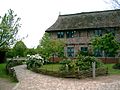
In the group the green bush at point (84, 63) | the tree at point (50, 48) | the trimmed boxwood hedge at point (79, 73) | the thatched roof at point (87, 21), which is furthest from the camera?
the tree at point (50, 48)

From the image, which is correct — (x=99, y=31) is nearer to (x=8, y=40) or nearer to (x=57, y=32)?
(x=57, y=32)

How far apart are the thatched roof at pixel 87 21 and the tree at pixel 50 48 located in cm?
352

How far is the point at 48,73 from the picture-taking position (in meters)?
26.0

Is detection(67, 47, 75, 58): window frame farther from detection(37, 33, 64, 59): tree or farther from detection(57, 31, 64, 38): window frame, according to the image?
detection(57, 31, 64, 38): window frame

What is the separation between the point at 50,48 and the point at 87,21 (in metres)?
7.81

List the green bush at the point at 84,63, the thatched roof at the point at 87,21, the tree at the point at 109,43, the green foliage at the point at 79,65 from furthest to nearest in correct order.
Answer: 1. the thatched roof at the point at 87,21
2. the tree at the point at 109,43
3. the green bush at the point at 84,63
4. the green foliage at the point at 79,65

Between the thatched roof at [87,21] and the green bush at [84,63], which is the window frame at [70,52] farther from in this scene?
the green bush at [84,63]

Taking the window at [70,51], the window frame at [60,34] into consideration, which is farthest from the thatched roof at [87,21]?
the window at [70,51]

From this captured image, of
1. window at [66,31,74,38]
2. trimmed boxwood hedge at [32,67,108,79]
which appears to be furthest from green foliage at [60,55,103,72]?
window at [66,31,74,38]

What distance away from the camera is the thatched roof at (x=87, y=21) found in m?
42.2

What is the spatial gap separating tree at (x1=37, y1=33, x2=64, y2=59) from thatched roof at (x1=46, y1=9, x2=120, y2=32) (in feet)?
11.5

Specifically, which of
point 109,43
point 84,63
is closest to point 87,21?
point 109,43

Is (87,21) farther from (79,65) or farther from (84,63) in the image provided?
(79,65)

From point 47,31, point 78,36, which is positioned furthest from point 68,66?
point 47,31
